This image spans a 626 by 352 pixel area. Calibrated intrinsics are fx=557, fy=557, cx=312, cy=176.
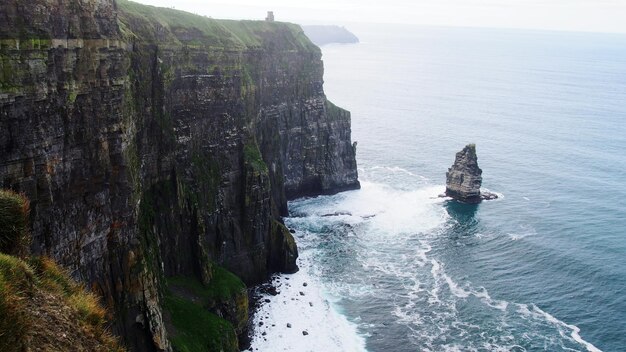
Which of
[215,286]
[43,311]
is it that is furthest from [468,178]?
[43,311]

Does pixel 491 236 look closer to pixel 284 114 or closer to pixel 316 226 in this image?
pixel 316 226

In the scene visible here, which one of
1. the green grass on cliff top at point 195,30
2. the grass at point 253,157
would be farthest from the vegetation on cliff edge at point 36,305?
the grass at point 253,157

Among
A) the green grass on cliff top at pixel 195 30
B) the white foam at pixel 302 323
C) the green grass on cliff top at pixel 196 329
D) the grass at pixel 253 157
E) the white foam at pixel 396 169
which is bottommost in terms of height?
the white foam at pixel 302 323

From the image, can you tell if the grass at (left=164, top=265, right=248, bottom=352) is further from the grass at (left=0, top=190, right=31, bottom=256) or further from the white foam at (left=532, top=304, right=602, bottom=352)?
the white foam at (left=532, top=304, right=602, bottom=352)

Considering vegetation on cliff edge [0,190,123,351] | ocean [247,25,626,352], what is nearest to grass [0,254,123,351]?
vegetation on cliff edge [0,190,123,351]

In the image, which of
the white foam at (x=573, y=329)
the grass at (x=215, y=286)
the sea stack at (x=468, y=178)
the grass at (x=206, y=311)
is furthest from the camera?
the sea stack at (x=468, y=178)

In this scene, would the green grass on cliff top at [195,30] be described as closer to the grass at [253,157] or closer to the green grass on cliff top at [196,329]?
the grass at [253,157]
